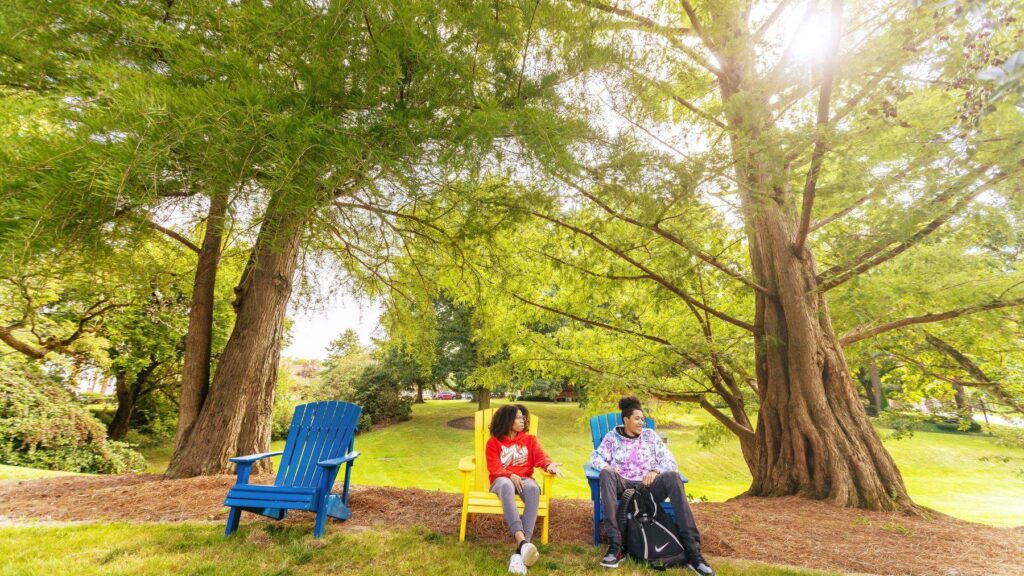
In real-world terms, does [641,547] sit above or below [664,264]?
below

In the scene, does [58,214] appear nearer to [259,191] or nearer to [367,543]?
[259,191]

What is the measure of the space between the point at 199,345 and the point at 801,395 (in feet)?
23.8

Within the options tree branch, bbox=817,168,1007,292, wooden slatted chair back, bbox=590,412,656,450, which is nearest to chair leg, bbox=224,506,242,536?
wooden slatted chair back, bbox=590,412,656,450

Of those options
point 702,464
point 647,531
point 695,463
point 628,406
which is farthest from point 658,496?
point 702,464

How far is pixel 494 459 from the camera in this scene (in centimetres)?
350

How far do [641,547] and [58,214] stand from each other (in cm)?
390

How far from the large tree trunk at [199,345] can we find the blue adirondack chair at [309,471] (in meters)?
2.13

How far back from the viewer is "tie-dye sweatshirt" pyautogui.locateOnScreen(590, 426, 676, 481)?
3471 mm

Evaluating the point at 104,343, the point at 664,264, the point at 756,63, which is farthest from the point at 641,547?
the point at 104,343

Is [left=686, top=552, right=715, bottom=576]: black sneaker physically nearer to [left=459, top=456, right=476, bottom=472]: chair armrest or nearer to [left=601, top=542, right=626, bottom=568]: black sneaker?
[left=601, top=542, right=626, bottom=568]: black sneaker

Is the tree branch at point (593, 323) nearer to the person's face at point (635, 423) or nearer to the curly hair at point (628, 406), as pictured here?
the curly hair at point (628, 406)

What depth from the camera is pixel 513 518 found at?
303 centimetres

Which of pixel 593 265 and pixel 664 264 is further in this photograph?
pixel 593 265

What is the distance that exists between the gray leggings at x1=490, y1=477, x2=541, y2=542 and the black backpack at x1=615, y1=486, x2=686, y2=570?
23.7 inches
